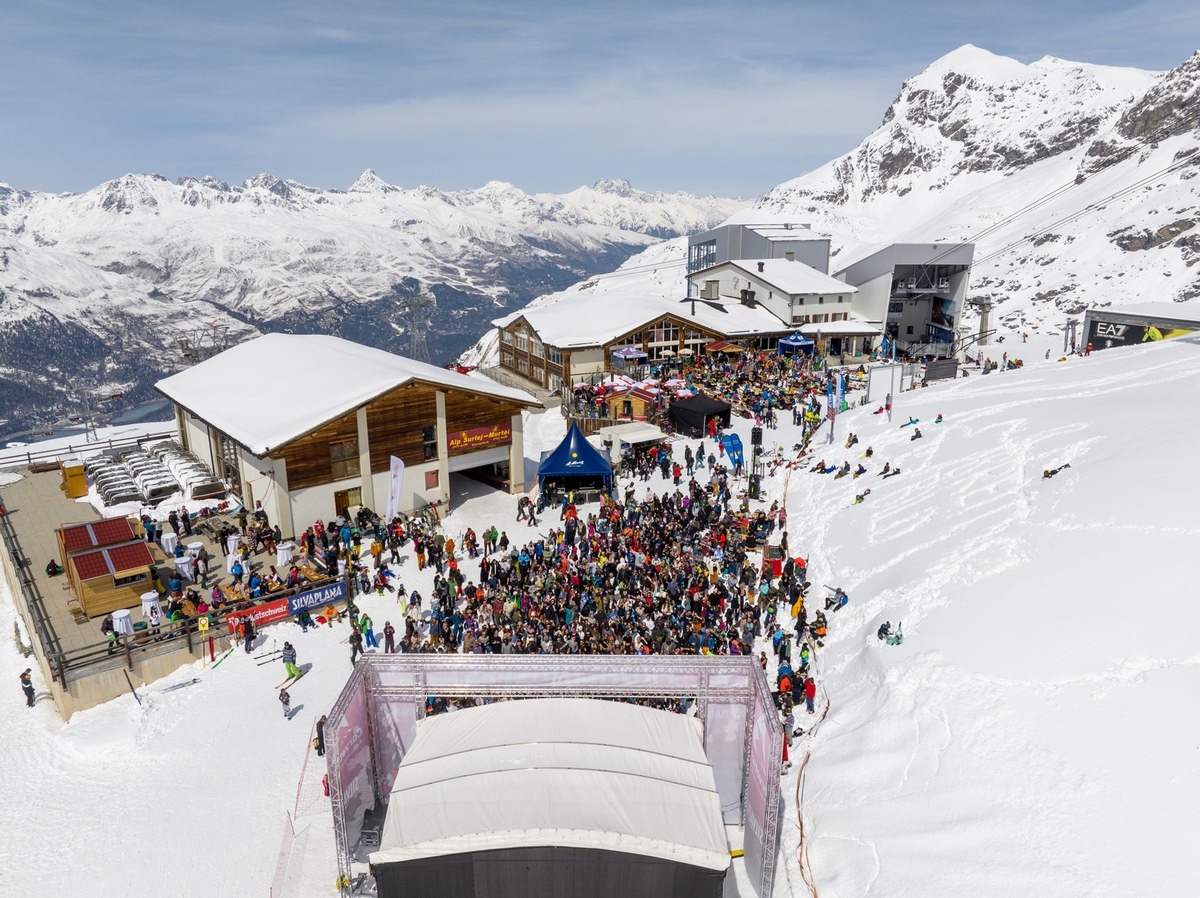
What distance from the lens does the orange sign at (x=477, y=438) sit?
30641 mm

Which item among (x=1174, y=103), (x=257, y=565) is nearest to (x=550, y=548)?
(x=257, y=565)

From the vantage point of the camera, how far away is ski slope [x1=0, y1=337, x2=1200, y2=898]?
40.0 feet

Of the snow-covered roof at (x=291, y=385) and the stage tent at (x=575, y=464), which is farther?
the stage tent at (x=575, y=464)

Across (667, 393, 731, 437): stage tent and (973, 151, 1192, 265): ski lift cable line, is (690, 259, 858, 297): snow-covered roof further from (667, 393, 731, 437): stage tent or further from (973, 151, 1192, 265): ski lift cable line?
(973, 151, 1192, 265): ski lift cable line

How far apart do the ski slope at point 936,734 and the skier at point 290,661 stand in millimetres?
661

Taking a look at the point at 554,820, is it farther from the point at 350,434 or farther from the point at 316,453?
the point at 350,434

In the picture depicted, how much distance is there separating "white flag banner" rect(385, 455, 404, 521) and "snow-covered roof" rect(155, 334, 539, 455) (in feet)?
8.89

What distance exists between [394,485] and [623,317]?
26.4m

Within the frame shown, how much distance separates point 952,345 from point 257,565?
164ft

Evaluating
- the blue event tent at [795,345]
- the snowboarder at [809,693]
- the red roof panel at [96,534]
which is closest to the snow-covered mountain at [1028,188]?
the blue event tent at [795,345]

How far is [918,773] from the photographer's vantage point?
46.2ft

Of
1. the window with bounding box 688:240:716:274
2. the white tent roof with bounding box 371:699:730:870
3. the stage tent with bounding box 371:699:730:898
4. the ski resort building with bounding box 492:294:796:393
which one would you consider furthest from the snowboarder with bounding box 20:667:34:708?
the window with bounding box 688:240:716:274

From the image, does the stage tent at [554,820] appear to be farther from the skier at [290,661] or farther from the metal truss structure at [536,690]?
the skier at [290,661]

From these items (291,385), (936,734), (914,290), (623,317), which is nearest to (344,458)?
(291,385)
